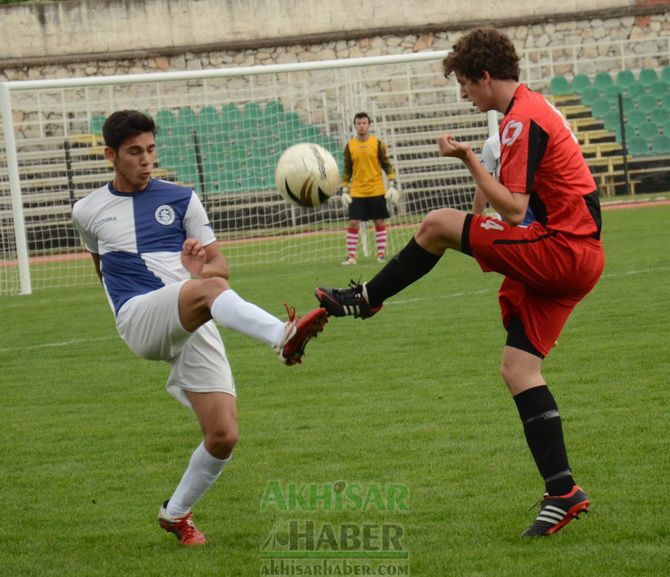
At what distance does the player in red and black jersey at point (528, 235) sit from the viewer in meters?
4.94

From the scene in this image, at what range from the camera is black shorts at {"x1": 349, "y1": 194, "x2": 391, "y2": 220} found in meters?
18.1

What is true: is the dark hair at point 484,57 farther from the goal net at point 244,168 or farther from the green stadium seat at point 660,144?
the green stadium seat at point 660,144

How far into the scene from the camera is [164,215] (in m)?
5.47

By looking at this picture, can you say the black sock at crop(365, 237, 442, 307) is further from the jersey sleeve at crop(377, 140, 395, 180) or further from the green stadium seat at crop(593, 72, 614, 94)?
the green stadium seat at crop(593, 72, 614, 94)

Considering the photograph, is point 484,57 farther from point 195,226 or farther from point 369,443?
point 369,443

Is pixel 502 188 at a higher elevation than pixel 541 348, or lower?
higher

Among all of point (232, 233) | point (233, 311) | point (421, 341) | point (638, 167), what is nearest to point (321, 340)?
point (421, 341)

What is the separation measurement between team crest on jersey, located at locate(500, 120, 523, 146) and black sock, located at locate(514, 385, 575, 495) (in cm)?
107

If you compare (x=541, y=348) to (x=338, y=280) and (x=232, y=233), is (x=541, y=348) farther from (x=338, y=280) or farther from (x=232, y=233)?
(x=232, y=233)

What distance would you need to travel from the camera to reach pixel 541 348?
5211mm

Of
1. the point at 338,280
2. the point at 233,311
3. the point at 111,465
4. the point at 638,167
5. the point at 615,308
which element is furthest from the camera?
the point at 638,167

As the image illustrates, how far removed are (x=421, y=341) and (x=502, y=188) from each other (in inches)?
224

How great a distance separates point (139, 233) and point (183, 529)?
1.33 m

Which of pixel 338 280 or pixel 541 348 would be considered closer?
pixel 541 348
